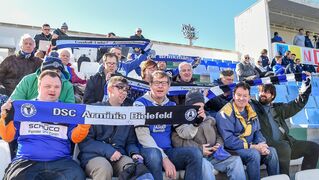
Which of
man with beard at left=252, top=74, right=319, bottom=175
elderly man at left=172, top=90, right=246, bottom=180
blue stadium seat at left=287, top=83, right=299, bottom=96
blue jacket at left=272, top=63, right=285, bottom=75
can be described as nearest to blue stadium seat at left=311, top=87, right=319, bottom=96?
blue stadium seat at left=287, top=83, right=299, bottom=96

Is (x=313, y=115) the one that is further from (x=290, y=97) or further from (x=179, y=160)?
(x=179, y=160)

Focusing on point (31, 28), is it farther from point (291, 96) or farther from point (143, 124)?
point (143, 124)

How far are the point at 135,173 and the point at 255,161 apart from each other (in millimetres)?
1460

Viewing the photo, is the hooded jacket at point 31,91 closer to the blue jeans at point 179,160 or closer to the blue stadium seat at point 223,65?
the blue jeans at point 179,160

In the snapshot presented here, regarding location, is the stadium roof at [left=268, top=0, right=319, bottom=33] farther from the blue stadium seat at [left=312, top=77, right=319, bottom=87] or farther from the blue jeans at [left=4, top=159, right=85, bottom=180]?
the blue jeans at [left=4, top=159, right=85, bottom=180]

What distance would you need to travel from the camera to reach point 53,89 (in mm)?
2898

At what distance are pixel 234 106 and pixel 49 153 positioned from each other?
2181mm

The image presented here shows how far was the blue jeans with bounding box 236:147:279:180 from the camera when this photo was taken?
3430mm

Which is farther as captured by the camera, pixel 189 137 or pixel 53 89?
pixel 189 137

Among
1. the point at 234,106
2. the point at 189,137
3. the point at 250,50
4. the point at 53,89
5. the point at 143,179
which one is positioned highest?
the point at 250,50

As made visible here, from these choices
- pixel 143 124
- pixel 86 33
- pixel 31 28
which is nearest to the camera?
pixel 143 124

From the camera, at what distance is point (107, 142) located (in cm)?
312

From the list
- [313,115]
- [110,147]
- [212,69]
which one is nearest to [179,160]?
[110,147]

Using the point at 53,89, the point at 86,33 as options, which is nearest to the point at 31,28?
the point at 86,33
